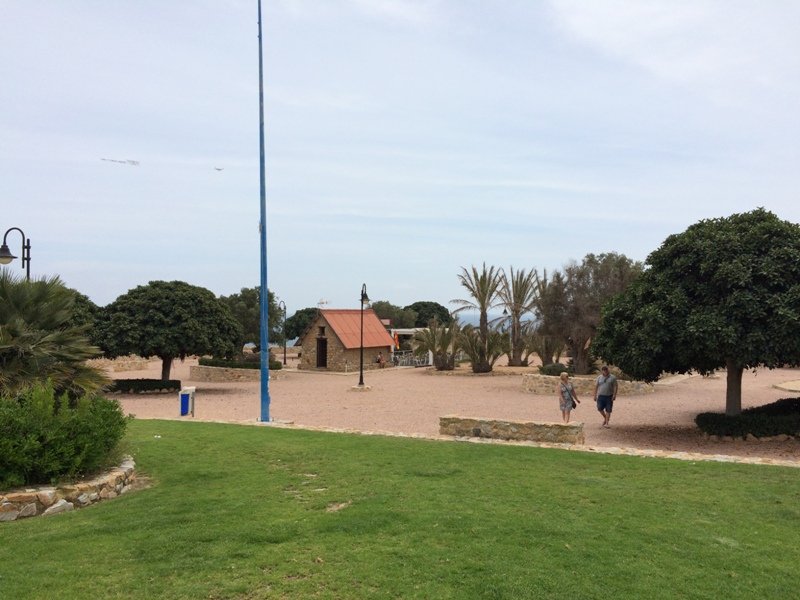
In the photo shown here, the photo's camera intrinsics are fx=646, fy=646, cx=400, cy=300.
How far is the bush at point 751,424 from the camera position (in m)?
13.8

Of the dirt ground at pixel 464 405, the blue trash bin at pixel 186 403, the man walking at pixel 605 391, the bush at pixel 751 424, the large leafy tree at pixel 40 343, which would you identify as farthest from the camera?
the blue trash bin at pixel 186 403

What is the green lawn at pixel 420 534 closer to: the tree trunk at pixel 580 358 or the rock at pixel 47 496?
the rock at pixel 47 496

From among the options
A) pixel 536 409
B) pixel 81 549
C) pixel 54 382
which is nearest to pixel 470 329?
pixel 536 409

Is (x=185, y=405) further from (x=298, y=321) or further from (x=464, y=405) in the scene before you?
(x=298, y=321)

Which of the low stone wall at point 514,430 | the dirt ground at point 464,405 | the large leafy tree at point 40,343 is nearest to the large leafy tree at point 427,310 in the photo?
the dirt ground at point 464,405

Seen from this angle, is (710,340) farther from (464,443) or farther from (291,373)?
(291,373)

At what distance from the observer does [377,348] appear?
1725 inches

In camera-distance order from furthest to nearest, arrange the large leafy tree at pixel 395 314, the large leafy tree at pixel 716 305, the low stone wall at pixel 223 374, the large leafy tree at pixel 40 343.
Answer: the large leafy tree at pixel 395 314 < the low stone wall at pixel 223 374 < the large leafy tree at pixel 716 305 < the large leafy tree at pixel 40 343

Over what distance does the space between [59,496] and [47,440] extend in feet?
2.11

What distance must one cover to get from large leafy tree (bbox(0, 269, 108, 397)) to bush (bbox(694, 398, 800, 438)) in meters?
12.4

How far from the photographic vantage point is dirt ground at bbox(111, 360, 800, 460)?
14695 millimetres

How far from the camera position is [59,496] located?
7191 mm

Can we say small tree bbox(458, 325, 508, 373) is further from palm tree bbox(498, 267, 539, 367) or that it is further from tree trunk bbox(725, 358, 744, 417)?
tree trunk bbox(725, 358, 744, 417)

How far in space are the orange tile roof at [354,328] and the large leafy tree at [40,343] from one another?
101 ft
